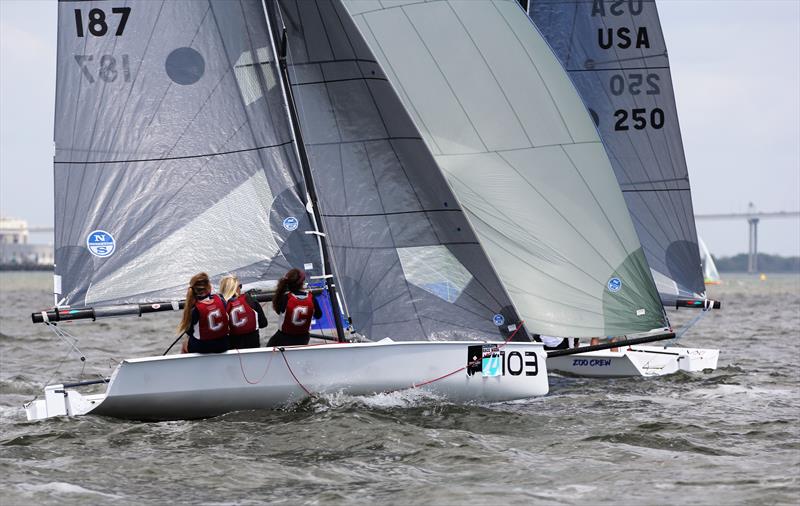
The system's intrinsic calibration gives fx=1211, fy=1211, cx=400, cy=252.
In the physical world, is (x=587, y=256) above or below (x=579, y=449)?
above

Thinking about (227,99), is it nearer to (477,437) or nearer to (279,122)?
(279,122)

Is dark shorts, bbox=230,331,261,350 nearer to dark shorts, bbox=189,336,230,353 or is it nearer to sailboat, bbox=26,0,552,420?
dark shorts, bbox=189,336,230,353

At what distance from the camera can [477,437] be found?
8.40m

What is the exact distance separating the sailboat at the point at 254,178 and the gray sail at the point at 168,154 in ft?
0.04

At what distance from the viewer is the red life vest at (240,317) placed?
898 cm

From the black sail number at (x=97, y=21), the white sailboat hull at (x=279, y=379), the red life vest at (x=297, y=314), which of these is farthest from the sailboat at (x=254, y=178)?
the red life vest at (x=297, y=314)

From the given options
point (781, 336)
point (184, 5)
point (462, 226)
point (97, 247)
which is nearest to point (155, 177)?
point (97, 247)

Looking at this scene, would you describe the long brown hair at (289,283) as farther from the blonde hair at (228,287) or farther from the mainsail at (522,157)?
the mainsail at (522,157)

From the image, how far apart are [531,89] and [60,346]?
9.92 meters

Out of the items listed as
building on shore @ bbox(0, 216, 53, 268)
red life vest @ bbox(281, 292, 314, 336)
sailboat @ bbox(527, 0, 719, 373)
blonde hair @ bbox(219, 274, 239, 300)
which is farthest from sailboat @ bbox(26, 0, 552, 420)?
building on shore @ bbox(0, 216, 53, 268)

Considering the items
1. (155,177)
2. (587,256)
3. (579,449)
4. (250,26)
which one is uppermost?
(250,26)

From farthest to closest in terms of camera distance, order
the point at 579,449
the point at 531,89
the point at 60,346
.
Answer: the point at 60,346, the point at 531,89, the point at 579,449

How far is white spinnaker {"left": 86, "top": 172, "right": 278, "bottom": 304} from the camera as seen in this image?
392 inches

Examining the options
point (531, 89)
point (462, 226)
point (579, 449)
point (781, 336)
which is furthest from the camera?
point (781, 336)
